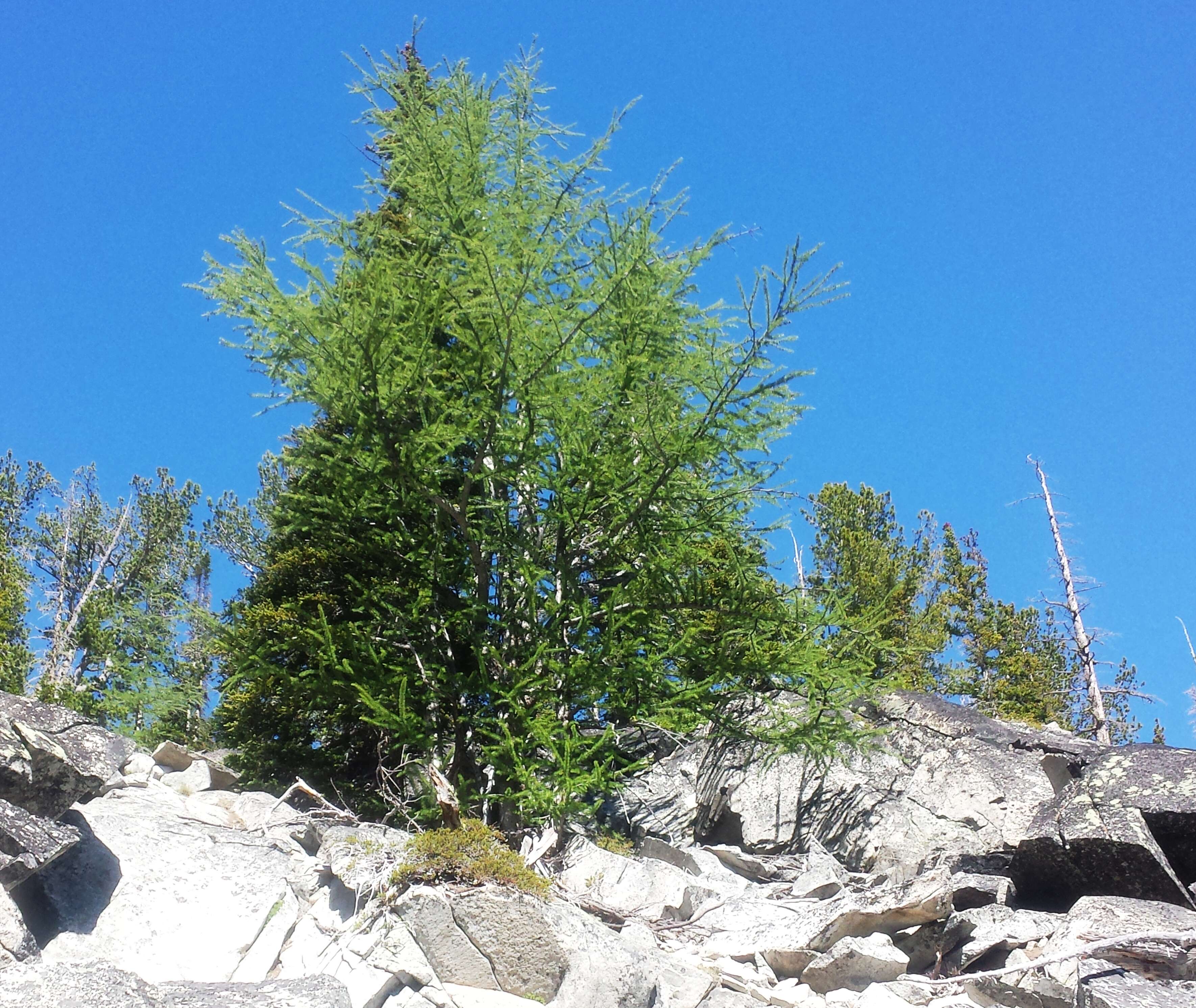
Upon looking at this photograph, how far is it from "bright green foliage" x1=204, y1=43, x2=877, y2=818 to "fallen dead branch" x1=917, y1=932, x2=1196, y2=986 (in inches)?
124

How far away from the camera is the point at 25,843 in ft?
23.2

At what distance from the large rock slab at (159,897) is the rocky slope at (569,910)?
18mm

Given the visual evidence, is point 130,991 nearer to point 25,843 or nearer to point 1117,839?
point 25,843

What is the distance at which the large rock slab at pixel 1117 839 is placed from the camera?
10195 millimetres

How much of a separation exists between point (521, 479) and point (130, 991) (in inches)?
261

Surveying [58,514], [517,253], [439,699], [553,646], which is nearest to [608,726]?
[553,646]

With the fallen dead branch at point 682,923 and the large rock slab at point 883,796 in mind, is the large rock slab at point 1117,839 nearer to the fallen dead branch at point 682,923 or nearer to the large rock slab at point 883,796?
the large rock slab at point 883,796

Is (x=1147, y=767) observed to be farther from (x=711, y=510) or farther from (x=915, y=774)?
(x=711, y=510)

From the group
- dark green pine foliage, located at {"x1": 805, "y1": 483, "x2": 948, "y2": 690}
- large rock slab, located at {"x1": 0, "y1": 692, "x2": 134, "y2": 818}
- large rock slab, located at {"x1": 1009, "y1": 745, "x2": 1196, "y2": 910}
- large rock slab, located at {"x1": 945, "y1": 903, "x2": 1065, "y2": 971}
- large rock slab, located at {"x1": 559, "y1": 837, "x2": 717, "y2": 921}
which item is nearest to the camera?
large rock slab, located at {"x1": 0, "y1": 692, "x2": 134, "y2": 818}

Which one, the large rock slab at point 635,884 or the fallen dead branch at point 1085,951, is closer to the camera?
the fallen dead branch at point 1085,951

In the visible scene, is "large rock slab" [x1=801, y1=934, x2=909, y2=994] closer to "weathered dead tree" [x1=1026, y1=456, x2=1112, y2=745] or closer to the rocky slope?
the rocky slope

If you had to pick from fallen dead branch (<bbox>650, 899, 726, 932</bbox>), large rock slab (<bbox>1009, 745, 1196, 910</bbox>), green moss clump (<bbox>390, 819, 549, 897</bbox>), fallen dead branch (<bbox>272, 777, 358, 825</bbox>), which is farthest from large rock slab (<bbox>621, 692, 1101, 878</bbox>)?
green moss clump (<bbox>390, 819, 549, 897</bbox>)

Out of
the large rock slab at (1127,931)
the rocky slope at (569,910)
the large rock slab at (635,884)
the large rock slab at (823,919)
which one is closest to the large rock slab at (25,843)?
the rocky slope at (569,910)

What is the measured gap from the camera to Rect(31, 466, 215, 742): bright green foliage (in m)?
16.1
